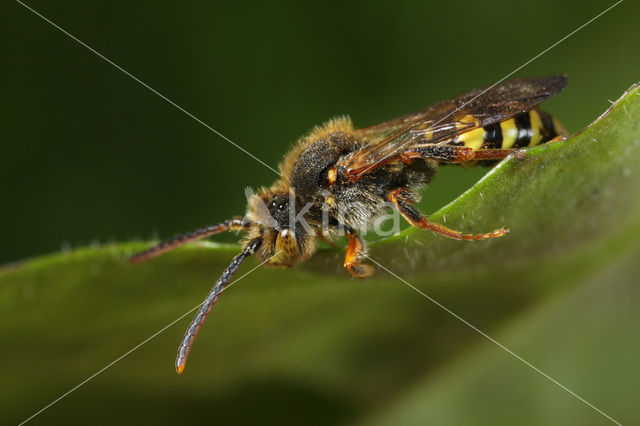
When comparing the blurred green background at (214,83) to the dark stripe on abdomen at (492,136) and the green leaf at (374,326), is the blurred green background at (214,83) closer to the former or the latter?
the dark stripe on abdomen at (492,136)

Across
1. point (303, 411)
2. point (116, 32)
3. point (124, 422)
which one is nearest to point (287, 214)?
point (303, 411)

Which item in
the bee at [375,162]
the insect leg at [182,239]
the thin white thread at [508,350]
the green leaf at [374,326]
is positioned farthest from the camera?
the thin white thread at [508,350]

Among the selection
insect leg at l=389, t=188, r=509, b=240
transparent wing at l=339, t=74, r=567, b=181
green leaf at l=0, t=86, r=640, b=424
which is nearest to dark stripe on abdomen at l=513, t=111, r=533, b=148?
transparent wing at l=339, t=74, r=567, b=181

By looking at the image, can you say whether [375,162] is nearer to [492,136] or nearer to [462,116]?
[462,116]

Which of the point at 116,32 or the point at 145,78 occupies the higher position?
the point at 116,32

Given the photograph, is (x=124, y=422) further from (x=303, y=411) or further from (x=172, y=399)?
(x=303, y=411)

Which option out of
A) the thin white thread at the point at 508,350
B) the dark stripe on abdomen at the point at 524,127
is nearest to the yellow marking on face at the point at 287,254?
the thin white thread at the point at 508,350
